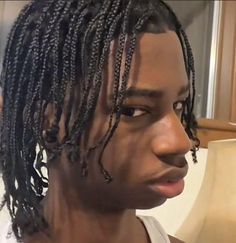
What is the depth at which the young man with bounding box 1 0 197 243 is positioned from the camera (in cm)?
51

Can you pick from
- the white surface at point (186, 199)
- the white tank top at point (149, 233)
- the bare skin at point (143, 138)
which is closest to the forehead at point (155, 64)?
the bare skin at point (143, 138)

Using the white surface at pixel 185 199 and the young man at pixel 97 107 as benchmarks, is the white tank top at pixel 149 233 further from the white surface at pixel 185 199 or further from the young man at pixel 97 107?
the white surface at pixel 185 199

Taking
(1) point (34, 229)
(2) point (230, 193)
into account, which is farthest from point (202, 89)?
(1) point (34, 229)

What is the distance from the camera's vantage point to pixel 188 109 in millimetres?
644

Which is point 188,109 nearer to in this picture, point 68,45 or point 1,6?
point 68,45

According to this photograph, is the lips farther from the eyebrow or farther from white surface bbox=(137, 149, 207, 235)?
white surface bbox=(137, 149, 207, 235)

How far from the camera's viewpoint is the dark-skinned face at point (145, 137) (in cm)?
51

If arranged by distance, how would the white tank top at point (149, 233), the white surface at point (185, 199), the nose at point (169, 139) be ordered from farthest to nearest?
the white surface at point (185, 199) < the white tank top at point (149, 233) < the nose at point (169, 139)

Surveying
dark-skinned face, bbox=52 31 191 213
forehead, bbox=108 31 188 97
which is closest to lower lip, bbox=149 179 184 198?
dark-skinned face, bbox=52 31 191 213

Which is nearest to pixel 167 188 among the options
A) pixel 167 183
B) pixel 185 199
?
pixel 167 183

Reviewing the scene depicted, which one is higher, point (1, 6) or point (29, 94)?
point (1, 6)

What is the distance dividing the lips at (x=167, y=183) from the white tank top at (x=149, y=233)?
5.8 inches

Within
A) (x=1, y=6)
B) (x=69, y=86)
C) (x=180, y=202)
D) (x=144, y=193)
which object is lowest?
(x=180, y=202)

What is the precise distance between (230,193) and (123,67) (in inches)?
11.8
